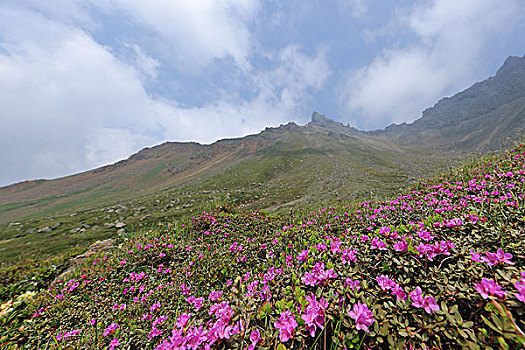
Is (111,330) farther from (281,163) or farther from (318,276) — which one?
(281,163)

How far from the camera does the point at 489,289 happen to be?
118 cm

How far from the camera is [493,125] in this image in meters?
78.8

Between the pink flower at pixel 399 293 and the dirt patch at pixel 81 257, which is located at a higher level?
the pink flower at pixel 399 293

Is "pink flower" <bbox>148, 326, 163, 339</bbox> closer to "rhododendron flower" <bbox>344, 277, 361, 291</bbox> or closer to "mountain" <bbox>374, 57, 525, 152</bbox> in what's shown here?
"rhododendron flower" <bbox>344, 277, 361, 291</bbox>

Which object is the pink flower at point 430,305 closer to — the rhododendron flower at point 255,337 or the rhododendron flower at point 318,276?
the rhododendron flower at point 318,276

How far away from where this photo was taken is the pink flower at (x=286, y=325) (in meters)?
1.33

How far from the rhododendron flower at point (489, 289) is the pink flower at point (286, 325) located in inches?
49.1

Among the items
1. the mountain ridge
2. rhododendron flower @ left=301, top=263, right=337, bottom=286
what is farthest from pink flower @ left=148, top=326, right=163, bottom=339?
the mountain ridge

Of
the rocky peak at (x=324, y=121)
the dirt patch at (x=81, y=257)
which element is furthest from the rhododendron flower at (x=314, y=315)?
the rocky peak at (x=324, y=121)

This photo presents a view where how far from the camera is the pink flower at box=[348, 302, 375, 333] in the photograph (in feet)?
4.25

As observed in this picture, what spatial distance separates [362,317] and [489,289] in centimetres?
81

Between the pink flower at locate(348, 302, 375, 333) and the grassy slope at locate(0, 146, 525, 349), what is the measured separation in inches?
1.6

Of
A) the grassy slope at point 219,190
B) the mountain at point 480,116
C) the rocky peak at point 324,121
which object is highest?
the rocky peak at point 324,121

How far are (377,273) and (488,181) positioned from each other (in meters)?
4.19
